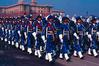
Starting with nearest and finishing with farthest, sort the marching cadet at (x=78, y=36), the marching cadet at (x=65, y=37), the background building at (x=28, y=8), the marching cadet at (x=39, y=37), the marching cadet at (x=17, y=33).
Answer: the marching cadet at (x=65, y=37) → the marching cadet at (x=78, y=36) → the marching cadet at (x=39, y=37) → the marching cadet at (x=17, y=33) → the background building at (x=28, y=8)

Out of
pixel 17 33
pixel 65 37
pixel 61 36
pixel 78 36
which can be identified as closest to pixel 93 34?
pixel 78 36

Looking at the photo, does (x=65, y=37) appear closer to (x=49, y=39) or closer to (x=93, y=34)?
(x=49, y=39)

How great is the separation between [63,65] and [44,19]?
3125 mm

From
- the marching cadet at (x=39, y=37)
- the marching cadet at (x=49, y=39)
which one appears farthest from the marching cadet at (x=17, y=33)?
the marching cadet at (x=49, y=39)

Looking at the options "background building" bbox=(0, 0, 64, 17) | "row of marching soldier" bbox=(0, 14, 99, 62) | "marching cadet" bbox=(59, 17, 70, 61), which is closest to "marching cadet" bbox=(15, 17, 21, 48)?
"row of marching soldier" bbox=(0, 14, 99, 62)

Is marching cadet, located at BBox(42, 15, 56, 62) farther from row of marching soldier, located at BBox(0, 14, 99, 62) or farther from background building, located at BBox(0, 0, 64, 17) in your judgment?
background building, located at BBox(0, 0, 64, 17)

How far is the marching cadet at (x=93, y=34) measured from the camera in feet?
50.1

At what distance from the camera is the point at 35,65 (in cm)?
1290

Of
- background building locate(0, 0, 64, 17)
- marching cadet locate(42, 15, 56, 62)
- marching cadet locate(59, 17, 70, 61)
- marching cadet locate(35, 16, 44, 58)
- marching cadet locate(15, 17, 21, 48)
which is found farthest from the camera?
background building locate(0, 0, 64, 17)

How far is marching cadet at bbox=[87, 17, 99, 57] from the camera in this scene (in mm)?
15266

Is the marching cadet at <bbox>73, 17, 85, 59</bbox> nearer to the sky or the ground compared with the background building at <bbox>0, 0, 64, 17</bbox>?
nearer to the sky

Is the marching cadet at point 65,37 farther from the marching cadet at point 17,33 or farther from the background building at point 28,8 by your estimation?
the background building at point 28,8

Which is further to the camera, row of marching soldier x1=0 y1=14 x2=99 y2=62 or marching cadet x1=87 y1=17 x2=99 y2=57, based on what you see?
marching cadet x1=87 y1=17 x2=99 y2=57

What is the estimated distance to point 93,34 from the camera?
1547 centimetres
